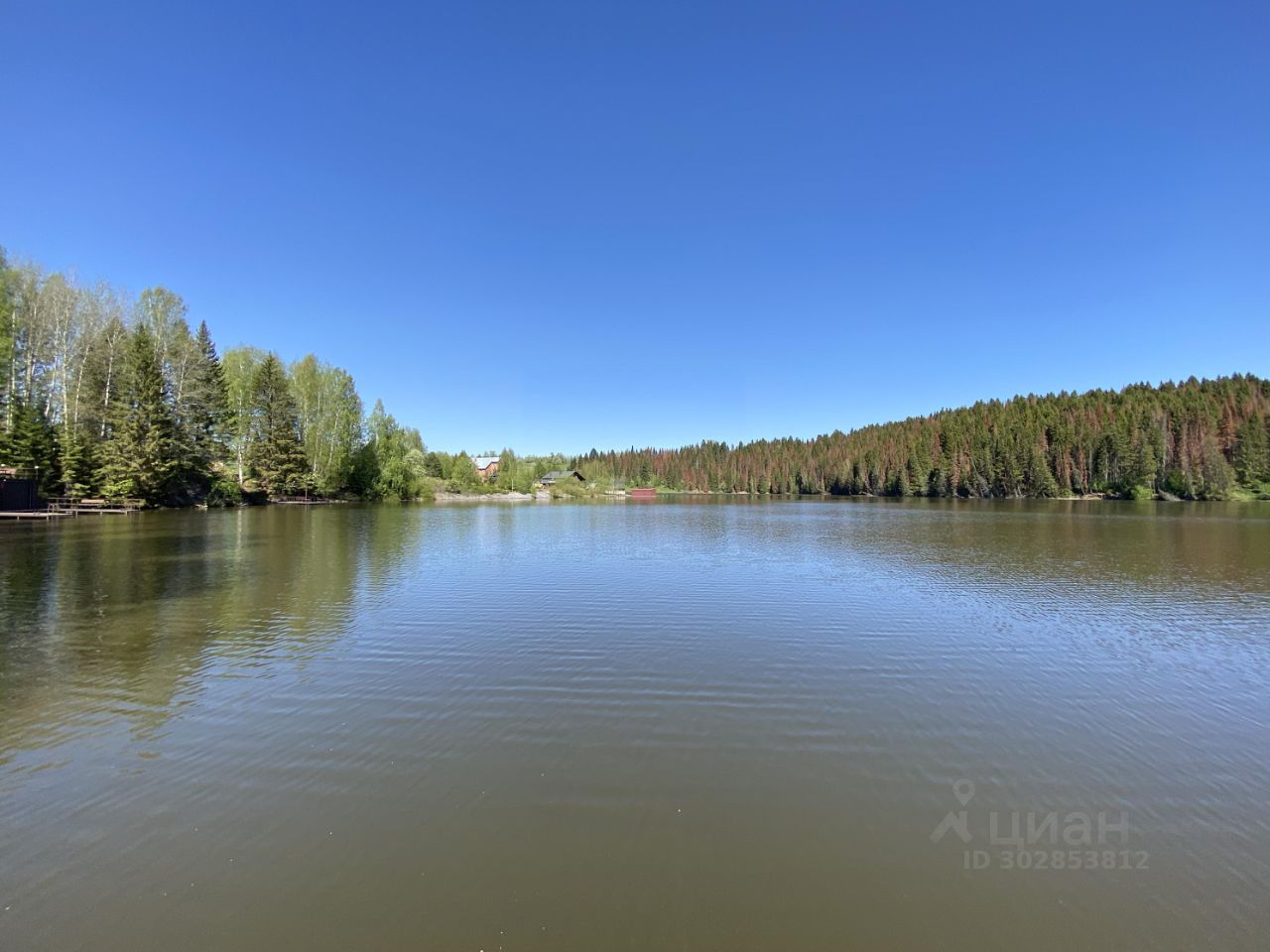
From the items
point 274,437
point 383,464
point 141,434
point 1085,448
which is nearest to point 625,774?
point 141,434

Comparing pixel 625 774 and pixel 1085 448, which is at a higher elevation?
pixel 1085 448

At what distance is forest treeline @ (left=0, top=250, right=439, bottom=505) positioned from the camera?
4044 centimetres

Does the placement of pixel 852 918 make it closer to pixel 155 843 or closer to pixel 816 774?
pixel 816 774

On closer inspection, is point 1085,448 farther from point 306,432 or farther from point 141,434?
point 141,434

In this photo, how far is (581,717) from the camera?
25.3 feet

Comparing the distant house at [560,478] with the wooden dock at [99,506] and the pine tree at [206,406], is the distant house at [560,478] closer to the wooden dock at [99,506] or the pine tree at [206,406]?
the pine tree at [206,406]

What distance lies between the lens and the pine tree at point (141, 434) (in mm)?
42812

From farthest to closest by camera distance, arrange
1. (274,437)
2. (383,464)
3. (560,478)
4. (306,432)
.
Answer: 1. (560,478)
2. (383,464)
3. (306,432)
4. (274,437)

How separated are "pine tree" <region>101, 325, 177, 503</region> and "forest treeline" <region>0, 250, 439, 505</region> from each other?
75 millimetres

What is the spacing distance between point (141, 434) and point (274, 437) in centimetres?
1659

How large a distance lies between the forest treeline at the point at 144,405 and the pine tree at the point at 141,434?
0.25 ft

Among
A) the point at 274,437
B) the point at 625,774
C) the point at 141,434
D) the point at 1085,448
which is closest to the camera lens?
the point at 625,774

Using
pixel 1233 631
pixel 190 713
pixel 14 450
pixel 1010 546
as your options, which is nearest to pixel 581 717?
pixel 190 713

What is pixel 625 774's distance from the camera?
20.3 ft
